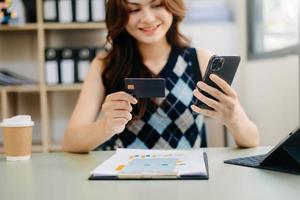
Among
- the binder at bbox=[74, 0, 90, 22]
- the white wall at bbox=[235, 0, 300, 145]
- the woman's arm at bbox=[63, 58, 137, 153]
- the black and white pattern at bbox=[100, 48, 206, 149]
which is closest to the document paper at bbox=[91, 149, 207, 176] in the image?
the woman's arm at bbox=[63, 58, 137, 153]

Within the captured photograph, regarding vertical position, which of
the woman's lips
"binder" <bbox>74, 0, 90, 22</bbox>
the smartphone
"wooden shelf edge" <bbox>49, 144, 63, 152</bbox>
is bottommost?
"wooden shelf edge" <bbox>49, 144, 63, 152</bbox>

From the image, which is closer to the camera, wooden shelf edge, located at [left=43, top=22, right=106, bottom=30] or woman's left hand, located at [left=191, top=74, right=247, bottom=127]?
woman's left hand, located at [left=191, top=74, right=247, bottom=127]

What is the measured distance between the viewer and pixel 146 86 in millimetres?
969

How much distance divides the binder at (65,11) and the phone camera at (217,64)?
1.73m

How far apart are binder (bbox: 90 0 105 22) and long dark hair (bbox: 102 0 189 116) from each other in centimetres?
100

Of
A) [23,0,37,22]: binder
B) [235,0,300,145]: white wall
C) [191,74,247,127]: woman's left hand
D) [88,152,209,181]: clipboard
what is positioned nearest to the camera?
[88,152,209,181]: clipboard

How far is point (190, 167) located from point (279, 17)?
1.92 m

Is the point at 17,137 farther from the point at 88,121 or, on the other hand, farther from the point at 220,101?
the point at 220,101

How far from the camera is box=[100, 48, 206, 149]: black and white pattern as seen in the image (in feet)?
4.83

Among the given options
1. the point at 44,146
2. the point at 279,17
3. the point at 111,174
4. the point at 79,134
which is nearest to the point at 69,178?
the point at 111,174

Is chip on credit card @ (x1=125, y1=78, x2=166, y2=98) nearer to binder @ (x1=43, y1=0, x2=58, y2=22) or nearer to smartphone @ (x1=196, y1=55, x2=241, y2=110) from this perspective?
smartphone @ (x1=196, y1=55, x2=241, y2=110)

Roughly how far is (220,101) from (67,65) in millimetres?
1605

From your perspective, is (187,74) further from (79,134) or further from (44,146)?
(44,146)

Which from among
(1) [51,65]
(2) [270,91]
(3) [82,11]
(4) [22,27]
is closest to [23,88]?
(1) [51,65]
